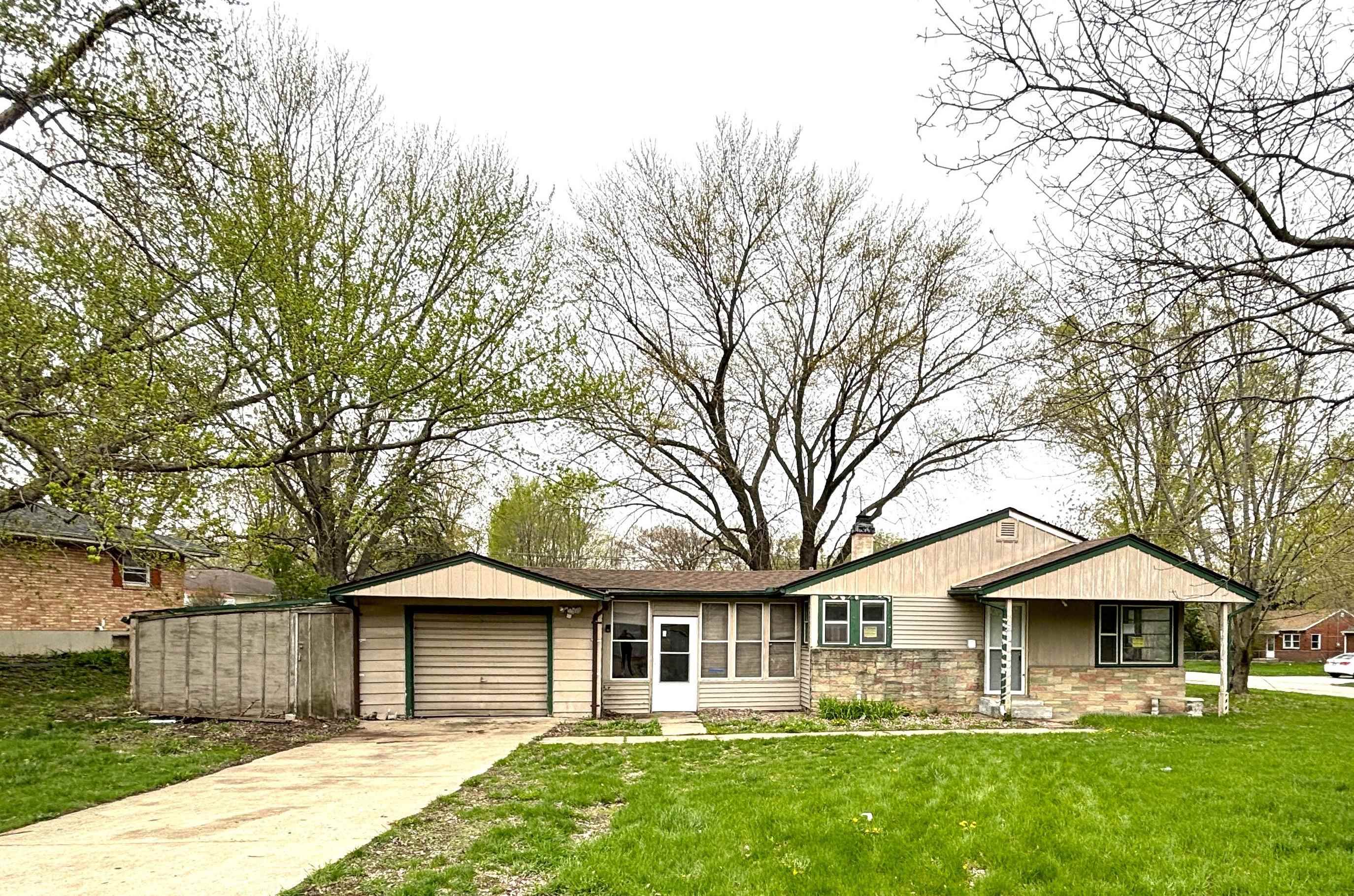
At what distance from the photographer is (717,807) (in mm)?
7645

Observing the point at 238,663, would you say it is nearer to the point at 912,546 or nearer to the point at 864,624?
the point at 864,624

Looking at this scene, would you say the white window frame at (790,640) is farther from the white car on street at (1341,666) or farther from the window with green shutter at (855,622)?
the white car on street at (1341,666)

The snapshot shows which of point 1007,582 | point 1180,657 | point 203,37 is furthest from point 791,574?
point 203,37

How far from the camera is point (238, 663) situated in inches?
563

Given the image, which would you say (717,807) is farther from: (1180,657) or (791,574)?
(1180,657)

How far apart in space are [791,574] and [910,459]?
9.00 m

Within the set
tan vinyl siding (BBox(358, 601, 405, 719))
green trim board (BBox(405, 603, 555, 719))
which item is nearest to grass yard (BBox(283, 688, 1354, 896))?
green trim board (BBox(405, 603, 555, 719))

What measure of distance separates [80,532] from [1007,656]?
21689 millimetres

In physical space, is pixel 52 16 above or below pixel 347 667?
above

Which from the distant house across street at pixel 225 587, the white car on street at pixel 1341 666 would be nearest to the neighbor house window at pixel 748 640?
the distant house across street at pixel 225 587

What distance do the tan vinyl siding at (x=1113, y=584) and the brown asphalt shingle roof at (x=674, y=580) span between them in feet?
13.2

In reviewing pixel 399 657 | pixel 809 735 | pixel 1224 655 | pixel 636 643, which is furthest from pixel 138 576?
Answer: pixel 1224 655

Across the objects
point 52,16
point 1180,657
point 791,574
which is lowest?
point 1180,657

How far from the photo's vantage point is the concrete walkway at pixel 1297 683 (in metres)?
26.4
